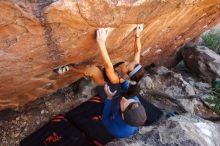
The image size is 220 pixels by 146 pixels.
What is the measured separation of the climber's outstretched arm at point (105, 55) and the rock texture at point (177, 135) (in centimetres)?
110

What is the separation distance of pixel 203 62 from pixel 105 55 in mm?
4403

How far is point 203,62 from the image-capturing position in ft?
24.3

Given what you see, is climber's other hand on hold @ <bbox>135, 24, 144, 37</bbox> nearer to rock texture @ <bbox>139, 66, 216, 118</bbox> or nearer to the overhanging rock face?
the overhanging rock face

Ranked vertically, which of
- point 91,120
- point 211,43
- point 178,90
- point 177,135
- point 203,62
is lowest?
point 177,135

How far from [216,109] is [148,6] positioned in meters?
4.16

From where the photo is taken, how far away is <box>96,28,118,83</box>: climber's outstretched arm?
351cm

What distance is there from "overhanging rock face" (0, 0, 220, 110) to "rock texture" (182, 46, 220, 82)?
224 cm

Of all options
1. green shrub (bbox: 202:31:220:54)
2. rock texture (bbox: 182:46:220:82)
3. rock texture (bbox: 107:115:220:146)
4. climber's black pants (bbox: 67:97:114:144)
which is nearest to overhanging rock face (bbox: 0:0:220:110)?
climber's black pants (bbox: 67:97:114:144)

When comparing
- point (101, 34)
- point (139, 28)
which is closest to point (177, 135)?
point (139, 28)

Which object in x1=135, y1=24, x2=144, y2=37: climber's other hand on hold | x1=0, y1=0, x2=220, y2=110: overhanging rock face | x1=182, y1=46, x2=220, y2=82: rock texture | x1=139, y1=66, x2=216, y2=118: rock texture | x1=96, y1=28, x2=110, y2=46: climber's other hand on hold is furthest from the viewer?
x1=182, y1=46, x2=220, y2=82: rock texture

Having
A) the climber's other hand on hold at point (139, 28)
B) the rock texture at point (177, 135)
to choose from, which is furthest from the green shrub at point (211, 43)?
the climber's other hand on hold at point (139, 28)

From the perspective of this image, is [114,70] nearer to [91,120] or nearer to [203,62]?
[91,120]

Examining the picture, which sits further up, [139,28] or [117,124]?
[139,28]

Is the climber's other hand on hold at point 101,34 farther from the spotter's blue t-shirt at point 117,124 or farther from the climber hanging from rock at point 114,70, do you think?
the spotter's blue t-shirt at point 117,124
